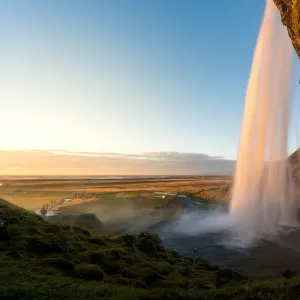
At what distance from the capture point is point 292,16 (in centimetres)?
2023

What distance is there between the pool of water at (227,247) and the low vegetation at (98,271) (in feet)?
11.8

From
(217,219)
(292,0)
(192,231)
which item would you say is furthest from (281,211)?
(292,0)

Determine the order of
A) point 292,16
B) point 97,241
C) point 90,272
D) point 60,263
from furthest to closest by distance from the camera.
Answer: point 97,241 < point 292,16 < point 60,263 < point 90,272

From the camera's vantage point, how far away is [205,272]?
71.0 ft

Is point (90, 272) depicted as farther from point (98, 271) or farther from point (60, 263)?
point (60, 263)

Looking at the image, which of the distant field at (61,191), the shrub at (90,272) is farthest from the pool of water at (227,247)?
the distant field at (61,191)

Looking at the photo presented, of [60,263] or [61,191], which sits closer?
[60,263]

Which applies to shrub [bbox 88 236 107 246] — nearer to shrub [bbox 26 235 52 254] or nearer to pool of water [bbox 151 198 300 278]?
shrub [bbox 26 235 52 254]

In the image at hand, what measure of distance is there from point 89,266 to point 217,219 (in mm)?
34126

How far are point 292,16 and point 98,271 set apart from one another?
69.5ft

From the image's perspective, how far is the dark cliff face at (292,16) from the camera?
63.7 ft

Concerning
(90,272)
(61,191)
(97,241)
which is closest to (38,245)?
(90,272)

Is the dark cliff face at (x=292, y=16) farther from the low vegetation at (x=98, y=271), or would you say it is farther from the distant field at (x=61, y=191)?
the distant field at (x=61, y=191)

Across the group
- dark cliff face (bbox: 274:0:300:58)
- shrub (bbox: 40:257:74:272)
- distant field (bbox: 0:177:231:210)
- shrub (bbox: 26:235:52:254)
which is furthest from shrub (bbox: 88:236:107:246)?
distant field (bbox: 0:177:231:210)
